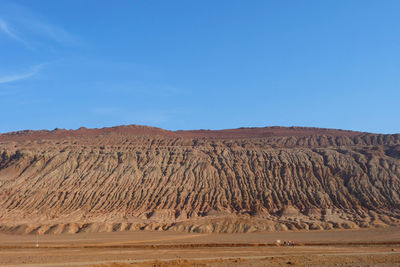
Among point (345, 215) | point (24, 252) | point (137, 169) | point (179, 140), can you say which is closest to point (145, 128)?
point (179, 140)

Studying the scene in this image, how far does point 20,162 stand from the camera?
90.1m

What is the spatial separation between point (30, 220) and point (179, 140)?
45421mm

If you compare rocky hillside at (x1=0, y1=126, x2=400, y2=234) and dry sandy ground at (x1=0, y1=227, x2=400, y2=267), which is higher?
rocky hillside at (x1=0, y1=126, x2=400, y2=234)

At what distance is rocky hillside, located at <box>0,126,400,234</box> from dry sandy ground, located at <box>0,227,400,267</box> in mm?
6633

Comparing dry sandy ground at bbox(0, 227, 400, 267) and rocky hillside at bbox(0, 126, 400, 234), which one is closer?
dry sandy ground at bbox(0, 227, 400, 267)

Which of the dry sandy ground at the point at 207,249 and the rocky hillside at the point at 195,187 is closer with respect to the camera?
the dry sandy ground at the point at 207,249

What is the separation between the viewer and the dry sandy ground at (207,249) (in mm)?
32669

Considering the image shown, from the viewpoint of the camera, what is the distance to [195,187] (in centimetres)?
8094

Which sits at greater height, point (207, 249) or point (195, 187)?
point (195, 187)

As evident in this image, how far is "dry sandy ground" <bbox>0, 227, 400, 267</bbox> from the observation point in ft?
107

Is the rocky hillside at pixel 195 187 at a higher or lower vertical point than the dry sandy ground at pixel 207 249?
higher

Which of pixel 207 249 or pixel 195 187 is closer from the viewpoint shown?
pixel 207 249

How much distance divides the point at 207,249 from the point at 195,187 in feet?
124

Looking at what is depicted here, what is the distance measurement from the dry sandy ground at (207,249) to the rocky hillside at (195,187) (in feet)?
21.8
